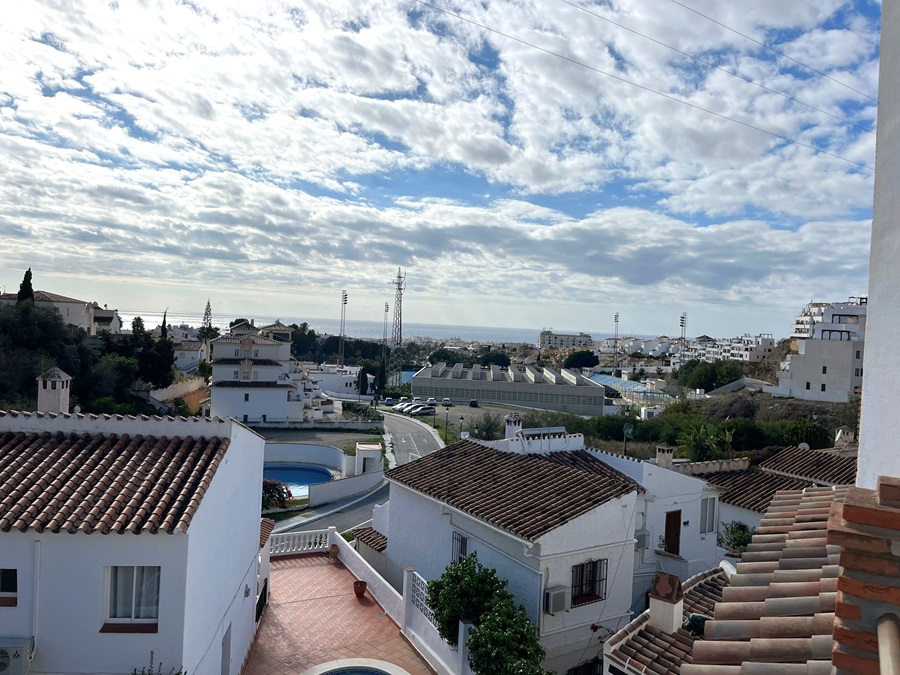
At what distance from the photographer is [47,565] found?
25.5 feet

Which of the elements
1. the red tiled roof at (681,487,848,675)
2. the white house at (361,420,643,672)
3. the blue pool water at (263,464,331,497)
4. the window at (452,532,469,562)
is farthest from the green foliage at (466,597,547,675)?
the blue pool water at (263,464,331,497)

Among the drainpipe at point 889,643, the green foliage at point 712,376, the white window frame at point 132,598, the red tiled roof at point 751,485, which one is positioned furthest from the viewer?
the green foliage at point 712,376

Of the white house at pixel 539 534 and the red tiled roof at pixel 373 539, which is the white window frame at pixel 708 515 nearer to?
the white house at pixel 539 534

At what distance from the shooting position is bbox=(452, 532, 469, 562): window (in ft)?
42.7

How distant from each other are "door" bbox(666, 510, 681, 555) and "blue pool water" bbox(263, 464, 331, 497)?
22.0 m

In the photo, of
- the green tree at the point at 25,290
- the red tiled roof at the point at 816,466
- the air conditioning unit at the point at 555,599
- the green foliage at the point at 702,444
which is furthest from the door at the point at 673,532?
the green tree at the point at 25,290

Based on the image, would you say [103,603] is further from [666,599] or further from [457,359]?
[457,359]

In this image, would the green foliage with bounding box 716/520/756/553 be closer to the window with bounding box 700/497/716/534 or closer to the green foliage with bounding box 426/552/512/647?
the window with bounding box 700/497/716/534

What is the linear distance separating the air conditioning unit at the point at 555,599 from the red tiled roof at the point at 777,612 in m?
7.74

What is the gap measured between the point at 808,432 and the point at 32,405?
4536 centimetres

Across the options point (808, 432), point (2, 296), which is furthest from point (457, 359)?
point (808, 432)

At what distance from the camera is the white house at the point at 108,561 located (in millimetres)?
7758

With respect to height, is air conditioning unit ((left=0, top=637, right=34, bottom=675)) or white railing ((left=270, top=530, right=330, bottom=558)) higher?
air conditioning unit ((left=0, top=637, right=34, bottom=675))

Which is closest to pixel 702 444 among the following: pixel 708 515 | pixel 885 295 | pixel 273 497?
pixel 708 515
